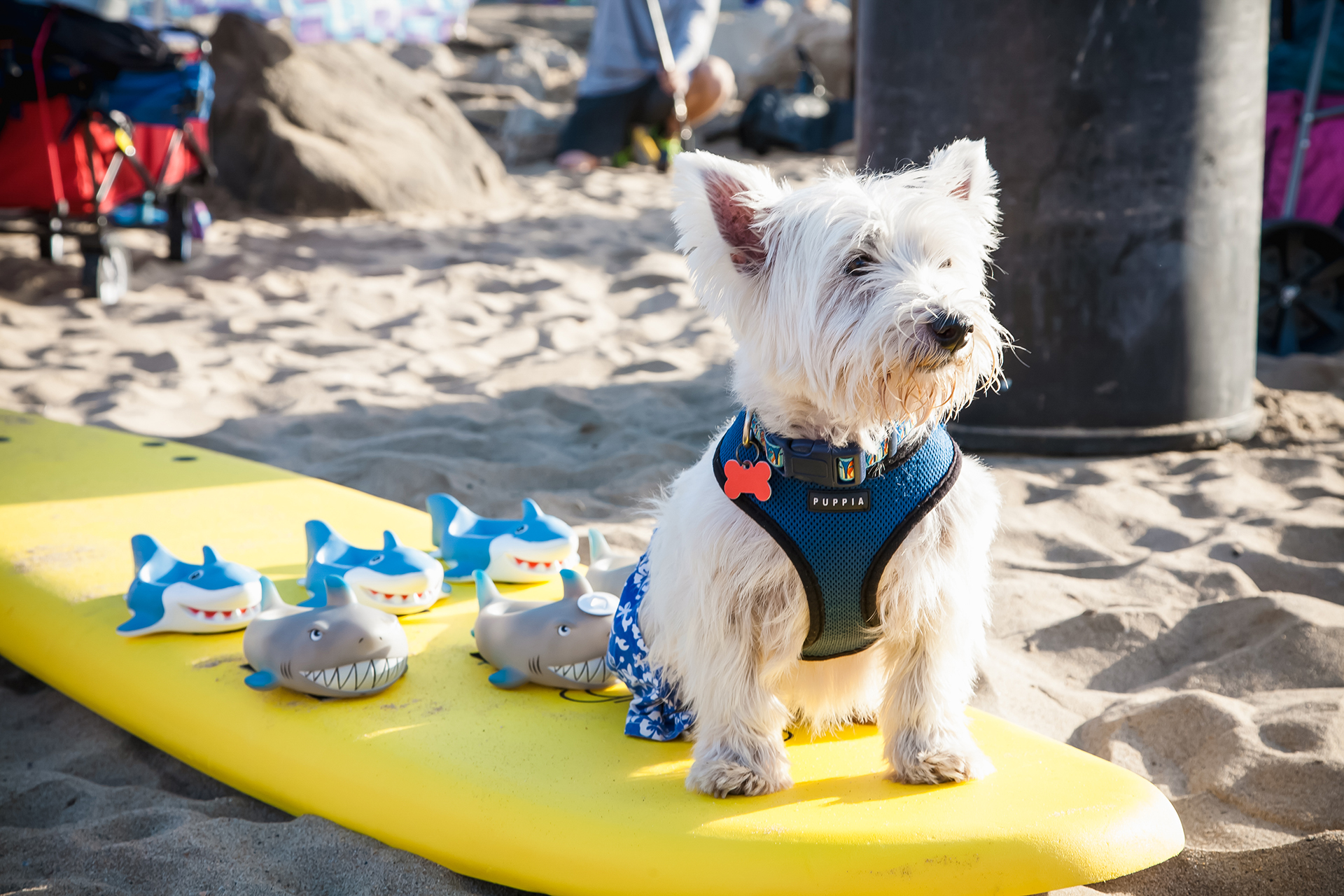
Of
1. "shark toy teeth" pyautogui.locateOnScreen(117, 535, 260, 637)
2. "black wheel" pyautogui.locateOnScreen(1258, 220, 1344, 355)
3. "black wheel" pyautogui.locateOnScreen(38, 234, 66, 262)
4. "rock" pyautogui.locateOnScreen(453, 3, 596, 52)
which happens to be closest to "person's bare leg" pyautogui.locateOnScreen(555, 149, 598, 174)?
"black wheel" pyautogui.locateOnScreen(38, 234, 66, 262)

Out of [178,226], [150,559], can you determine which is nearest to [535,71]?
[178,226]

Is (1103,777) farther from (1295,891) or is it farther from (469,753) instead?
(469,753)

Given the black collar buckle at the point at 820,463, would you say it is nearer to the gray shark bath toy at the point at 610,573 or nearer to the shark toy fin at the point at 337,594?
the gray shark bath toy at the point at 610,573

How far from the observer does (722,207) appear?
1.75 m

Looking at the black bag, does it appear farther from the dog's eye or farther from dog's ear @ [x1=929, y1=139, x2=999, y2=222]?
the dog's eye

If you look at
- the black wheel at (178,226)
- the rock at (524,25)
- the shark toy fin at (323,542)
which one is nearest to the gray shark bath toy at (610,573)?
the shark toy fin at (323,542)

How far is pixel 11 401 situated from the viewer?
4453 millimetres

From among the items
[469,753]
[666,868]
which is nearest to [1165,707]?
[666,868]

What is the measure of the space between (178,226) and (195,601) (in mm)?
4733

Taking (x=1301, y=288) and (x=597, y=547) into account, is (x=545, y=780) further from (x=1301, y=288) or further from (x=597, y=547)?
(x=1301, y=288)

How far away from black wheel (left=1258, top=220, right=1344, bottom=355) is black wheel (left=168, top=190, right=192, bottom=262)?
5889mm

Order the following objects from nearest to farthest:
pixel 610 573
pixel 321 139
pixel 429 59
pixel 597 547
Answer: pixel 610 573, pixel 597 547, pixel 321 139, pixel 429 59

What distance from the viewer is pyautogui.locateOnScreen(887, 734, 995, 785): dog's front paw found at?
1.85m

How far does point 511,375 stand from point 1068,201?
2476 millimetres
